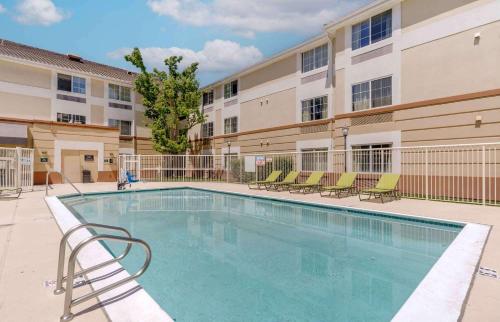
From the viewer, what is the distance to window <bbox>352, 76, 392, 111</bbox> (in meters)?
15.2

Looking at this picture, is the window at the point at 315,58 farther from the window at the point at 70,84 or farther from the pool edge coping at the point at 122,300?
the window at the point at 70,84

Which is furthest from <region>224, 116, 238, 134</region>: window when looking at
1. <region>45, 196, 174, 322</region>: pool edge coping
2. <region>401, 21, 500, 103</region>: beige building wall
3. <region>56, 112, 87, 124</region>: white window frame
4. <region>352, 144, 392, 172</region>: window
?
<region>45, 196, 174, 322</region>: pool edge coping

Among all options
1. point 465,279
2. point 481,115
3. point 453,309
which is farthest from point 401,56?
point 453,309

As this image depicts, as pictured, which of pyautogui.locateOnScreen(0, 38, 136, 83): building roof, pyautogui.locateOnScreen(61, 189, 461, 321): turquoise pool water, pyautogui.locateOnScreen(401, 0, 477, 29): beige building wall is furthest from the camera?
pyautogui.locateOnScreen(0, 38, 136, 83): building roof

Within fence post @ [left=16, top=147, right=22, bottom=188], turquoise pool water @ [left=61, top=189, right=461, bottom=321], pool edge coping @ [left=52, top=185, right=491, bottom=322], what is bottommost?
turquoise pool water @ [left=61, top=189, right=461, bottom=321]

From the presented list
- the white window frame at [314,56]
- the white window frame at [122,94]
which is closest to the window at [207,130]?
the white window frame at [122,94]

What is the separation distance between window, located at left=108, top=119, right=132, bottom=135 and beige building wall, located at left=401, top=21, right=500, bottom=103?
23.8 m

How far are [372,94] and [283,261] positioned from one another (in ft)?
42.5

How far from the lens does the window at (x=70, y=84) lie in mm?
23688

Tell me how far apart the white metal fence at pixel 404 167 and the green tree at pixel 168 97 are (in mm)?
2048

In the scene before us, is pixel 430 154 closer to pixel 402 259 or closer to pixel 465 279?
pixel 402 259

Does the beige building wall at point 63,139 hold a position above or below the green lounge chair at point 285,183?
above

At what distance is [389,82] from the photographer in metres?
15.2

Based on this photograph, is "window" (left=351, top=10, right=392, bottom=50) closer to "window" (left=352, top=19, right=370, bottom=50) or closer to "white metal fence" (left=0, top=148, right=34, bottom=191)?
"window" (left=352, top=19, right=370, bottom=50)
